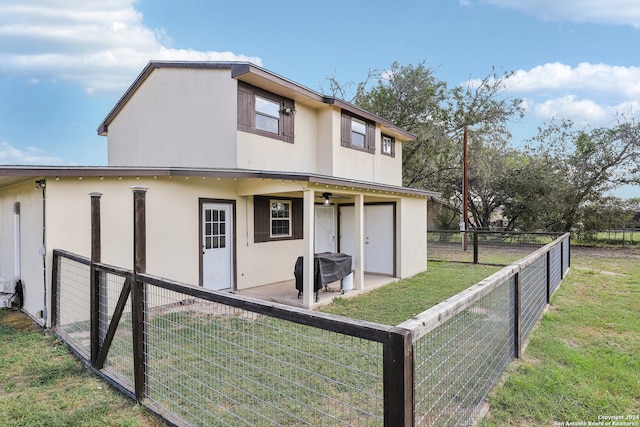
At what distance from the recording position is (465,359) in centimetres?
297

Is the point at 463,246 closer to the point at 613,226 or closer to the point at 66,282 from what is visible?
the point at 613,226

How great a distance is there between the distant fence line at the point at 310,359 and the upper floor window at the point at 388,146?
883 cm

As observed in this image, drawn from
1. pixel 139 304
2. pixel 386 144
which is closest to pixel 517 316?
pixel 139 304

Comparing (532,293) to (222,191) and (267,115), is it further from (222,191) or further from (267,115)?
(267,115)

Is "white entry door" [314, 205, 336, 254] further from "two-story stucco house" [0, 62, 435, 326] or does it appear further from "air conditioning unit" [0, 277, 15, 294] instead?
"air conditioning unit" [0, 277, 15, 294]

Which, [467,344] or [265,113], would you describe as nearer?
[467,344]

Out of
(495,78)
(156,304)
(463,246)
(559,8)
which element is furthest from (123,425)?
(495,78)

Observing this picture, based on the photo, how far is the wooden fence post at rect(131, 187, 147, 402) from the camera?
3107 mm

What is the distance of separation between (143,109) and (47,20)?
3636mm

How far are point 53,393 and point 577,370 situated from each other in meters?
5.19

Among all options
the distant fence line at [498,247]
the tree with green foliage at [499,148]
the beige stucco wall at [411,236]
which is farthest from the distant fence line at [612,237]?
the beige stucco wall at [411,236]

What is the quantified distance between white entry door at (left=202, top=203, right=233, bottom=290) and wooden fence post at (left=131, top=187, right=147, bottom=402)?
168 inches

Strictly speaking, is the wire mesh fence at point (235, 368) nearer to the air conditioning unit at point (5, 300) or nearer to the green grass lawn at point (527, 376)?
the green grass lawn at point (527, 376)

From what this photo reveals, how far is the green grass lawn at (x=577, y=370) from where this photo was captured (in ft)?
9.64
